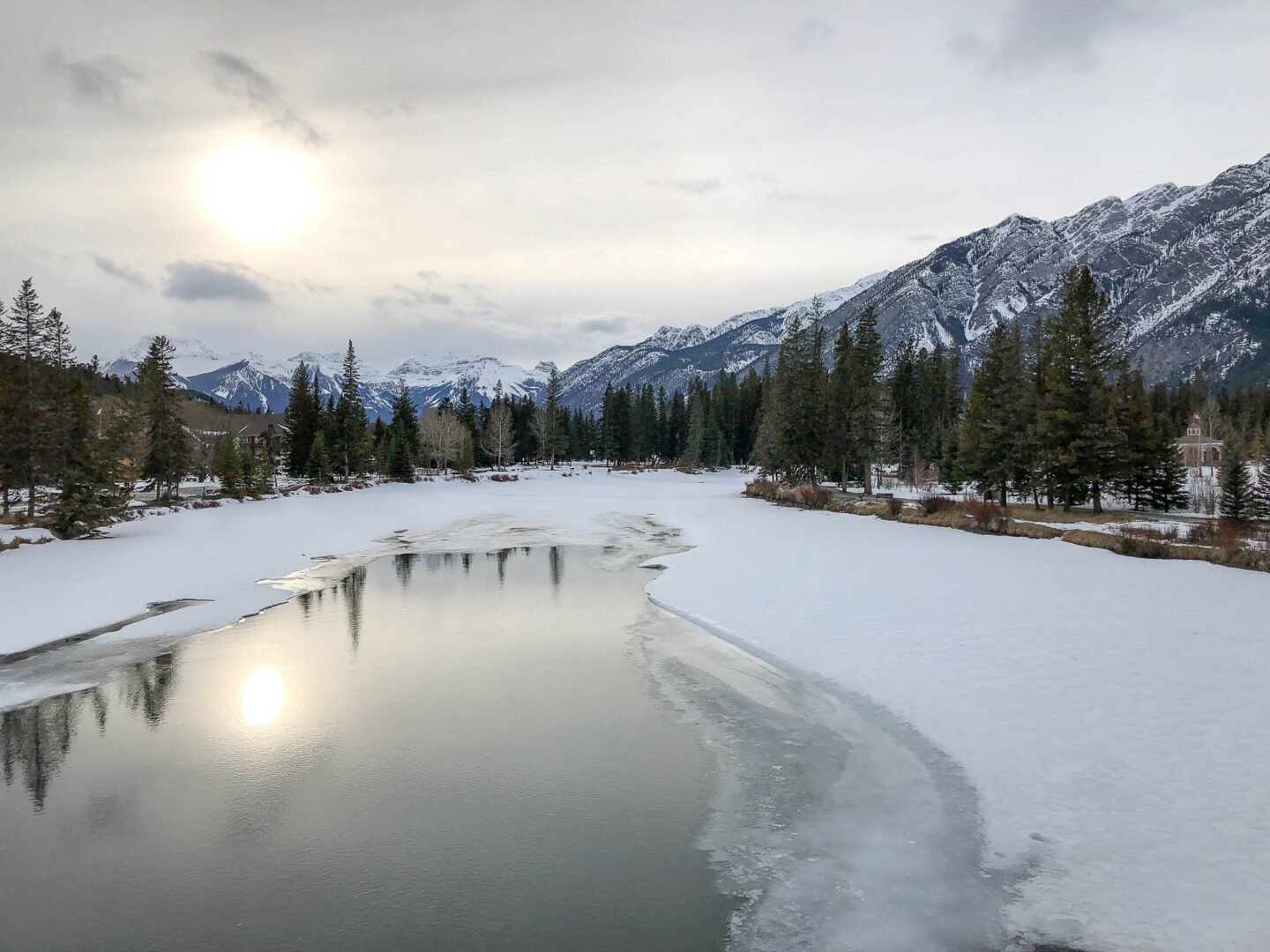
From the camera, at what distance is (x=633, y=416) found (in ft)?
424

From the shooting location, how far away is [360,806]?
23.2ft

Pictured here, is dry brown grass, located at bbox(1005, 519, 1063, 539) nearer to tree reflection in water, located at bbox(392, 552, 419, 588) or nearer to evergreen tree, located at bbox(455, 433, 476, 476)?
tree reflection in water, located at bbox(392, 552, 419, 588)

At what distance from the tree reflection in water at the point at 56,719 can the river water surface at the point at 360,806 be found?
42mm

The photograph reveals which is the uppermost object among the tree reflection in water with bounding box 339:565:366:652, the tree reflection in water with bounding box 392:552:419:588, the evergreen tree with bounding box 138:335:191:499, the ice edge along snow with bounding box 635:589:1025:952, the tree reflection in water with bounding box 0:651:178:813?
the evergreen tree with bounding box 138:335:191:499

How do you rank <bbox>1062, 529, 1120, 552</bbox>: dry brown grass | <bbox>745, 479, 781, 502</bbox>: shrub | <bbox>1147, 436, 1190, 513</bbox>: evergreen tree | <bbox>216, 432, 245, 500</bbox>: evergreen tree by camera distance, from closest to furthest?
<bbox>1062, 529, 1120, 552</bbox>: dry brown grass → <bbox>1147, 436, 1190, 513</bbox>: evergreen tree → <bbox>745, 479, 781, 502</bbox>: shrub → <bbox>216, 432, 245, 500</bbox>: evergreen tree

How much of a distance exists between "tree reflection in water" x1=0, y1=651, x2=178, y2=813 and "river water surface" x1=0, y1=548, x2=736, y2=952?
0.04m

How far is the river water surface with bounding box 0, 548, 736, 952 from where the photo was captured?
526 centimetres

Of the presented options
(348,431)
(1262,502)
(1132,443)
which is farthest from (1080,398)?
(348,431)

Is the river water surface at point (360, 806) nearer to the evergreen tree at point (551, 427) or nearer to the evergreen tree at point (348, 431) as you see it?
the evergreen tree at point (348, 431)

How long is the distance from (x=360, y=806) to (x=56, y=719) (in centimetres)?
541

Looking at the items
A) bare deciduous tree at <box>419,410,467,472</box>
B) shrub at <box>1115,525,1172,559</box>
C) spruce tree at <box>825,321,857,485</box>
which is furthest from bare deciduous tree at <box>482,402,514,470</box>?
shrub at <box>1115,525,1172,559</box>

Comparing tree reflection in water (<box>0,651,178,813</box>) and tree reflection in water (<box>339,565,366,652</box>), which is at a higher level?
tree reflection in water (<box>0,651,178,813</box>)

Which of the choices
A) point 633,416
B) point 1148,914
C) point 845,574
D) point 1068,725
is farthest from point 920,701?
point 633,416

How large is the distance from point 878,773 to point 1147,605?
9.51 meters
